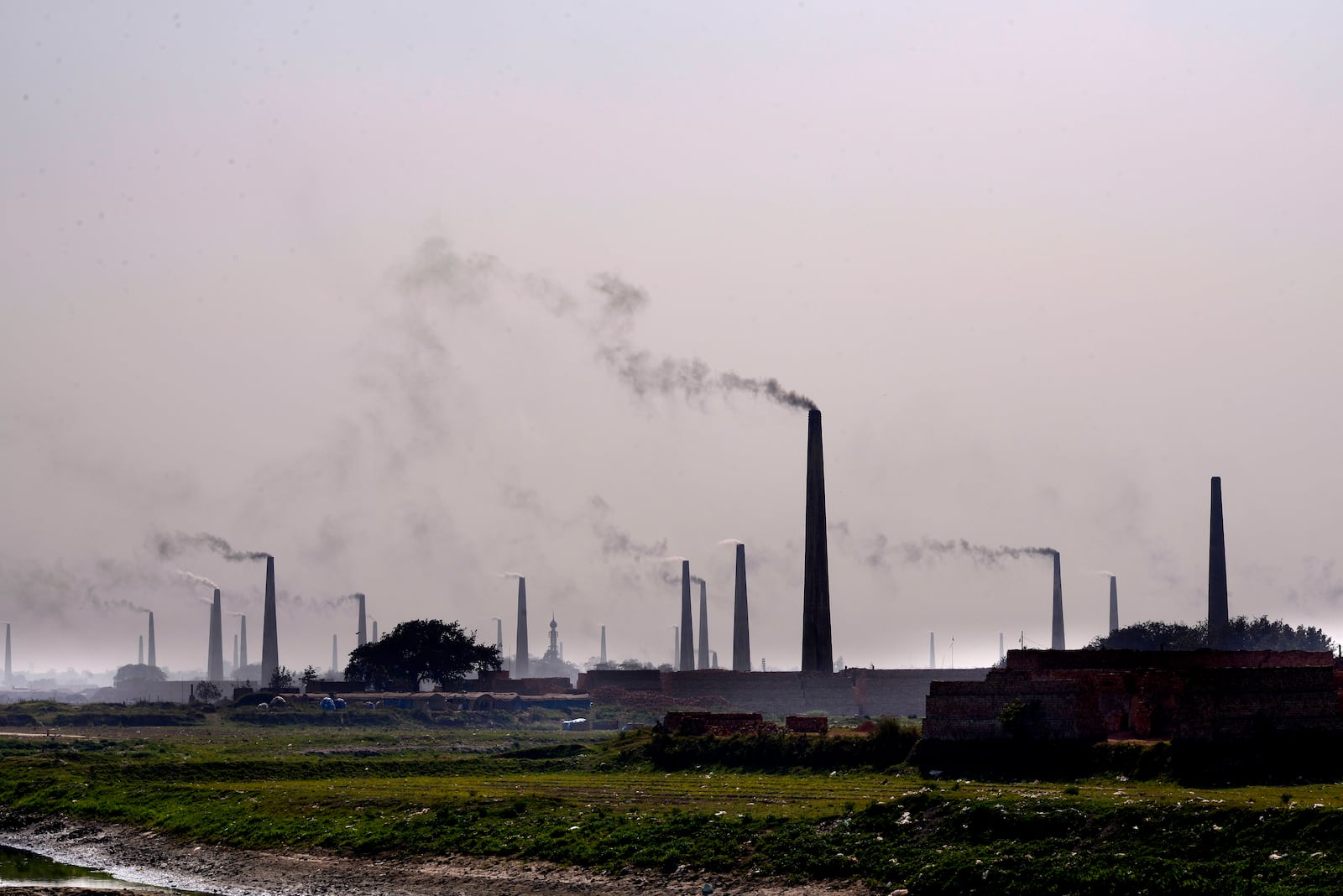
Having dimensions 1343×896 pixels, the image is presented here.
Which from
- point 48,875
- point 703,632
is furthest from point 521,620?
point 48,875

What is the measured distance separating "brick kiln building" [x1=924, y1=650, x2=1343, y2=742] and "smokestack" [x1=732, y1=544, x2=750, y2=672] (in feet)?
292

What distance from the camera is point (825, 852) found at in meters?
29.4

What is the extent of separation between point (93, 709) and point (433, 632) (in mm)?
25143

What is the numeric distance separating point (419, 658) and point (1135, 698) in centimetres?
8844

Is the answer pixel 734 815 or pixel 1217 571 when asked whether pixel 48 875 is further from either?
pixel 1217 571

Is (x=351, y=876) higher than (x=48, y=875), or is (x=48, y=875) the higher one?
(x=351, y=876)

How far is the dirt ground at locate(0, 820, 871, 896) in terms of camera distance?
97.7 feet

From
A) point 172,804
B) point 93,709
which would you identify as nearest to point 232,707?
point 93,709

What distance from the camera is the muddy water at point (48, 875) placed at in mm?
34781

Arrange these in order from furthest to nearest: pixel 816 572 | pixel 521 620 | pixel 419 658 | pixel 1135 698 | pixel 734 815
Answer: pixel 521 620, pixel 419 658, pixel 816 572, pixel 1135 698, pixel 734 815

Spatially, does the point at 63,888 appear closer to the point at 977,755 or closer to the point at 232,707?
the point at 977,755

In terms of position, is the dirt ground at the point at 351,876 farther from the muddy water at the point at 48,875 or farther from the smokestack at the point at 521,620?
the smokestack at the point at 521,620

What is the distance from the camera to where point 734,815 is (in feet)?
110

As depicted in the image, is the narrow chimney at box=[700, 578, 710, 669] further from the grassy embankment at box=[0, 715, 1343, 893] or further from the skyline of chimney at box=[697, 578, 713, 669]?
the grassy embankment at box=[0, 715, 1343, 893]
